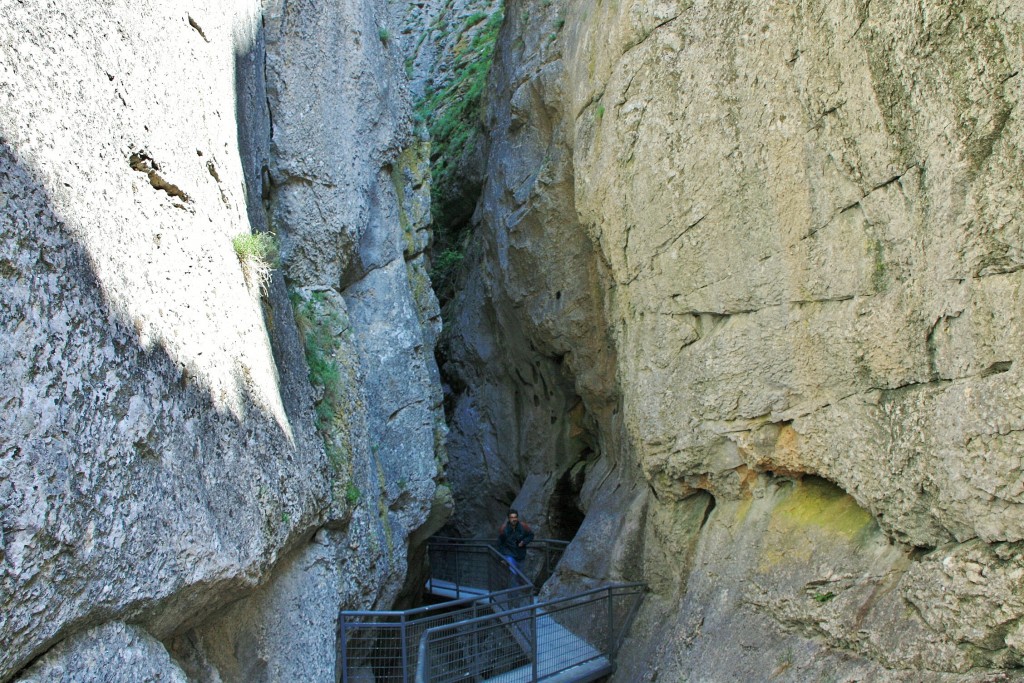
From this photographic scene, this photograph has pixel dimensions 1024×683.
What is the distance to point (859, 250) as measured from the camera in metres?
6.51

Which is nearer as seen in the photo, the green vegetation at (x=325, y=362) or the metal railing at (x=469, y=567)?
the green vegetation at (x=325, y=362)

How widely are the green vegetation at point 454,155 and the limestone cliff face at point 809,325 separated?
7.26 meters

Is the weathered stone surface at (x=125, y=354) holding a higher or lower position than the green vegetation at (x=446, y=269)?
lower

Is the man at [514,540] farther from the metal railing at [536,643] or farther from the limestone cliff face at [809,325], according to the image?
the metal railing at [536,643]

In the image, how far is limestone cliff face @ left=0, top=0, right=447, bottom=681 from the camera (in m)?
4.42

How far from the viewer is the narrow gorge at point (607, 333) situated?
15.8 ft

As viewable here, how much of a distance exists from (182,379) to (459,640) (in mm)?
3686

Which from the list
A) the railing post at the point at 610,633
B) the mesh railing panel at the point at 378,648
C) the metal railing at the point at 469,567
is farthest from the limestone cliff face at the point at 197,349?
the railing post at the point at 610,633

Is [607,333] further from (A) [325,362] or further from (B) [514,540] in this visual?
Result: (A) [325,362]

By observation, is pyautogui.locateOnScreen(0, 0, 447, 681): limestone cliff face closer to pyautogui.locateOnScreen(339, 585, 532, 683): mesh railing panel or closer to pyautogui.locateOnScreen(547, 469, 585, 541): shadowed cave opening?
pyautogui.locateOnScreen(339, 585, 532, 683): mesh railing panel

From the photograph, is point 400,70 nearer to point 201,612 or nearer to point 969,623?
point 201,612

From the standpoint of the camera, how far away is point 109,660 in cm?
467

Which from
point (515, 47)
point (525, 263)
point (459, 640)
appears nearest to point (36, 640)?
point (459, 640)

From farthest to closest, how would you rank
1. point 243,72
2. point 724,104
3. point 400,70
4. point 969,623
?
point 400,70 → point 243,72 → point 724,104 → point 969,623
